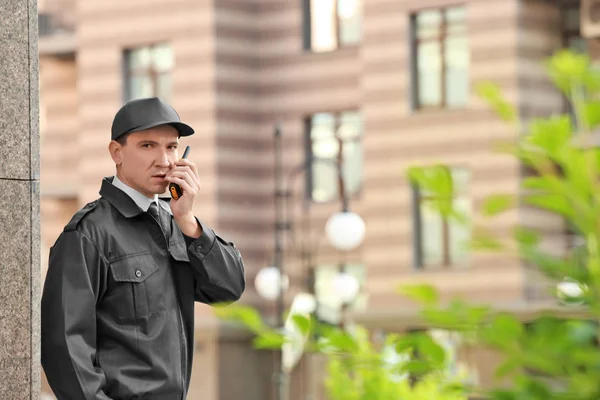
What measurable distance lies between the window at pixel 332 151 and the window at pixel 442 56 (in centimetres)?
280

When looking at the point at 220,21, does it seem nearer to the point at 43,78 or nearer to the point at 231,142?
the point at 231,142

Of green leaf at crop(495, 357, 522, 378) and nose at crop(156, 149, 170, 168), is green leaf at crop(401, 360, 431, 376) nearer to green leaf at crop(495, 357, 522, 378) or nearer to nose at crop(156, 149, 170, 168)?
green leaf at crop(495, 357, 522, 378)

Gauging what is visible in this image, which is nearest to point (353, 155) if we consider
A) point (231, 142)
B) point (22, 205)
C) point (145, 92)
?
point (231, 142)

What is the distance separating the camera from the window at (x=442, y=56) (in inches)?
1240

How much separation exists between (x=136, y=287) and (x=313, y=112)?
103 feet

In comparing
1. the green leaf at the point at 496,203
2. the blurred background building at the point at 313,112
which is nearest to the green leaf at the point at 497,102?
the green leaf at the point at 496,203

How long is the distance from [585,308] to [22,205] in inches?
114

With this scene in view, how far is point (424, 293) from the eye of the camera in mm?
1900

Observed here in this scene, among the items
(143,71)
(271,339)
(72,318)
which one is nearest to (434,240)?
(143,71)

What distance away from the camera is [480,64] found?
31.3m

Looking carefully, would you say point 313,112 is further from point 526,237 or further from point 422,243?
point 526,237

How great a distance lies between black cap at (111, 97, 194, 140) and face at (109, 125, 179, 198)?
0.03 m

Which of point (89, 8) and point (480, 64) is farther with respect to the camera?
point (89, 8)

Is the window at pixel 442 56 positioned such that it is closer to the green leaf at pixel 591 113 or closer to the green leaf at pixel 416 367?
the green leaf at pixel 416 367
